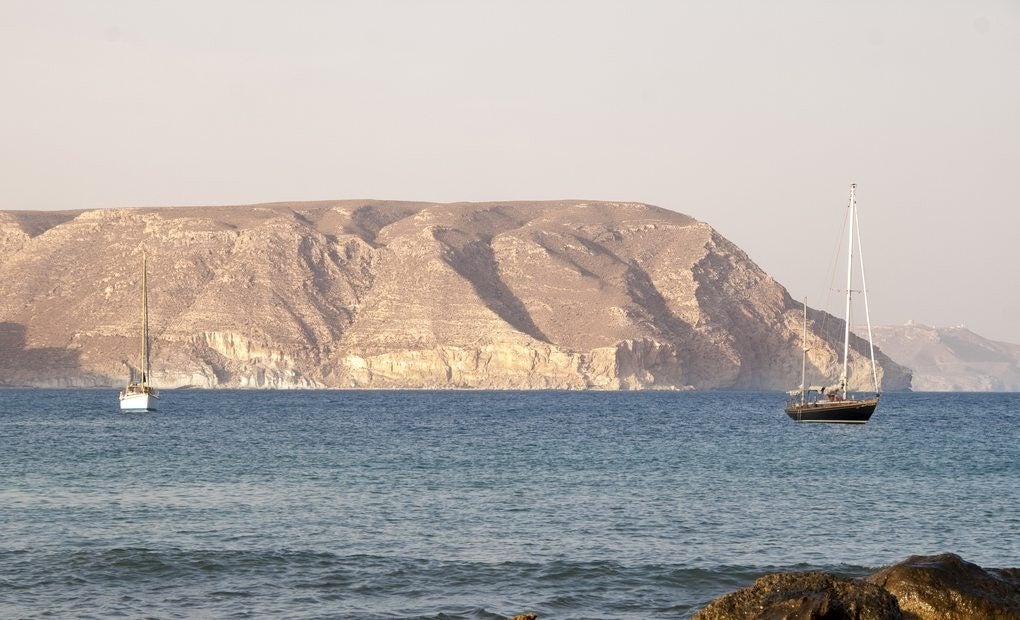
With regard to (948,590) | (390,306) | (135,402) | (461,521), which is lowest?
(461,521)

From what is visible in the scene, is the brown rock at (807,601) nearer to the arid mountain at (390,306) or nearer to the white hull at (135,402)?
the white hull at (135,402)

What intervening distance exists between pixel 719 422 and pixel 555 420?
9.16m

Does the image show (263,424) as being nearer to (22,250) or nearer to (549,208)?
(22,250)

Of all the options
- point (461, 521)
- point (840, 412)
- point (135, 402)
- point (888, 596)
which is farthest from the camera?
point (135, 402)

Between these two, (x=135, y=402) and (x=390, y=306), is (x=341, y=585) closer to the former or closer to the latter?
(x=135, y=402)

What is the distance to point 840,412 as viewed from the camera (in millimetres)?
63906

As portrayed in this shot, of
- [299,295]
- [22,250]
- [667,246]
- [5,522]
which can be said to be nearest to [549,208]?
[667,246]

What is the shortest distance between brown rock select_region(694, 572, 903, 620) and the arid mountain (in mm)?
136701

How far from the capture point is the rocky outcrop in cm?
1133

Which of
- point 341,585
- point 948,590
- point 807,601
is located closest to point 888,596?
point 807,601

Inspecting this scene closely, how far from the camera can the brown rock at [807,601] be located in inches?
444

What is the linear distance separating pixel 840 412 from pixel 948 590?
5313 centimetres

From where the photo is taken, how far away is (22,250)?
168 metres

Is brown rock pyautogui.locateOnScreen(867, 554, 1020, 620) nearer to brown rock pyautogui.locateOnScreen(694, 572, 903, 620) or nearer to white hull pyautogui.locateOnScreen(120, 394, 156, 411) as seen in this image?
brown rock pyautogui.locateOnScreen(694, 572, 903, 620)
